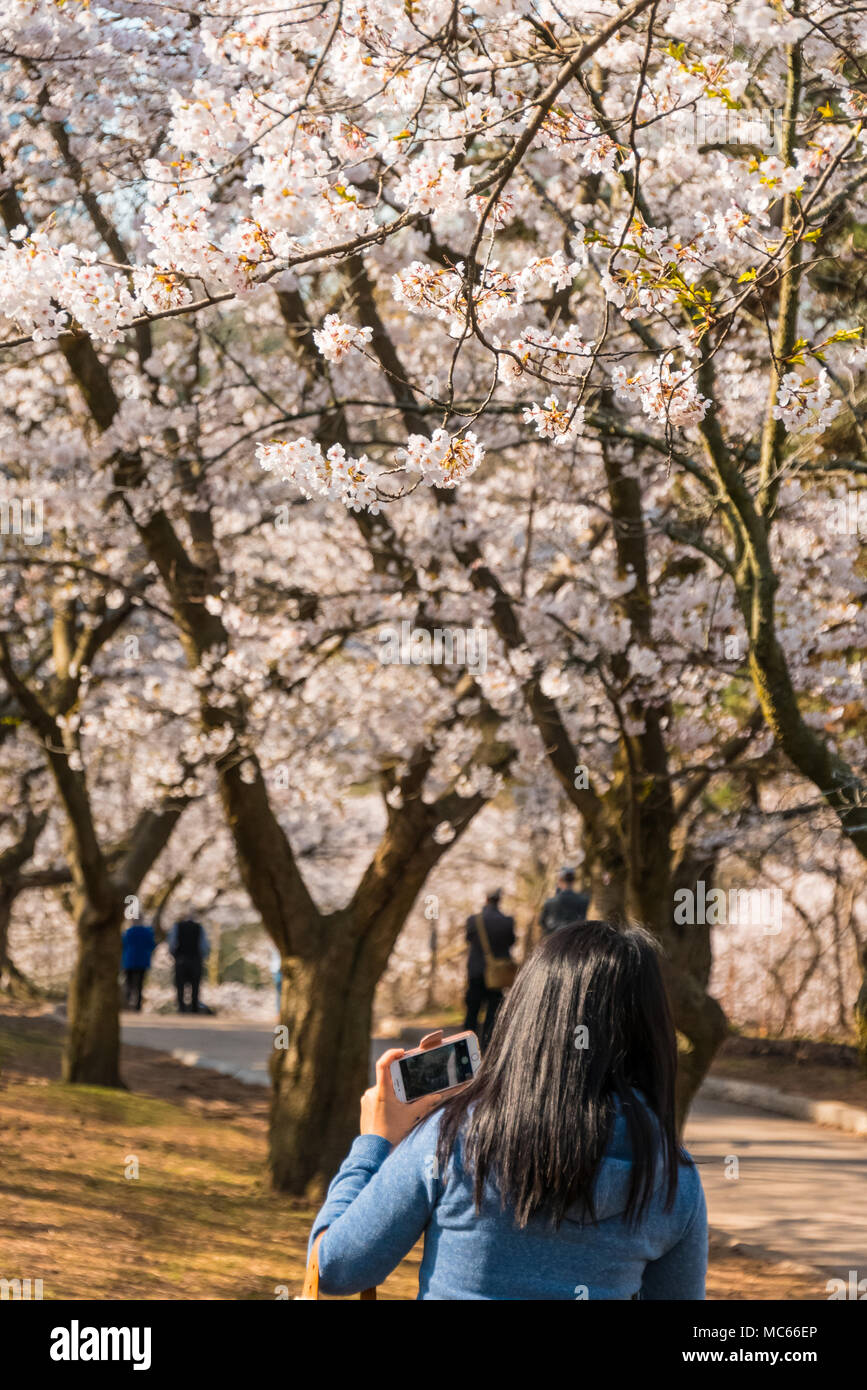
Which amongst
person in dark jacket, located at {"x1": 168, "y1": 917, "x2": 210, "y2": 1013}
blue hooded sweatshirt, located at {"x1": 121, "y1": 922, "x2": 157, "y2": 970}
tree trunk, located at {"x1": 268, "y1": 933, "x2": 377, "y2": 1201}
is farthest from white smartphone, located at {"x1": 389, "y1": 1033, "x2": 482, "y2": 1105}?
person in dark jacket, located at {"x1": 168, "y1": 917, "x2": 210, "y2": 1013}

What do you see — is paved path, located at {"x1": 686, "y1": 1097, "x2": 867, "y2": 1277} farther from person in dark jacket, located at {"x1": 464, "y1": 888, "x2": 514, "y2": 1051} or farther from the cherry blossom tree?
person in dark jacket, located at {"x1": 464, "y1": 888, "x2": 514, "y2": 1051}

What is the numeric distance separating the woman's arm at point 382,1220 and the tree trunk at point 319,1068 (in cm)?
631

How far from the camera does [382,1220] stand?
1.79 metres

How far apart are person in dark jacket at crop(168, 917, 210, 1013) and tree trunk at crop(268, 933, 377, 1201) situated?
10357mm

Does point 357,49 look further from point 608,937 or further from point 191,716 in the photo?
point 191,716

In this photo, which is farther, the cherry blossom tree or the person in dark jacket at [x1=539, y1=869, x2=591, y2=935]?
the person in dark jacket at [x1=539, y1=869, x2=591, y2=935]

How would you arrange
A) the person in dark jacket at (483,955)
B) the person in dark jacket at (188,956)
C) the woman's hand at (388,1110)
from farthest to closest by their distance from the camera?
1. the person in dark jacket at (188,956)
2. the person in dark jacket at (483,955)
3. the woman's hand at (388,1110)

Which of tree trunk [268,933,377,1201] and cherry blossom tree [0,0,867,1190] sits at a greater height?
cherry blossom tree [0,0,867,1190]

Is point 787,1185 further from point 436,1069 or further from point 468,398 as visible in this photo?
point 436,1069

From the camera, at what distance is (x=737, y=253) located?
4.99 meters

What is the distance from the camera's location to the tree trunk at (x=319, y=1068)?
796cm

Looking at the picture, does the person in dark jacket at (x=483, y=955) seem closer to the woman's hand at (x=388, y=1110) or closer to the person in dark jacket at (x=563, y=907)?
the person in dark jacket at (x=563, y=907)

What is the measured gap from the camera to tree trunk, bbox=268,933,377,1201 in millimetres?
7957

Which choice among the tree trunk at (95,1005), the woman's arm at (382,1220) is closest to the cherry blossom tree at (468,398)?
the woman's arm at (382,1220)
